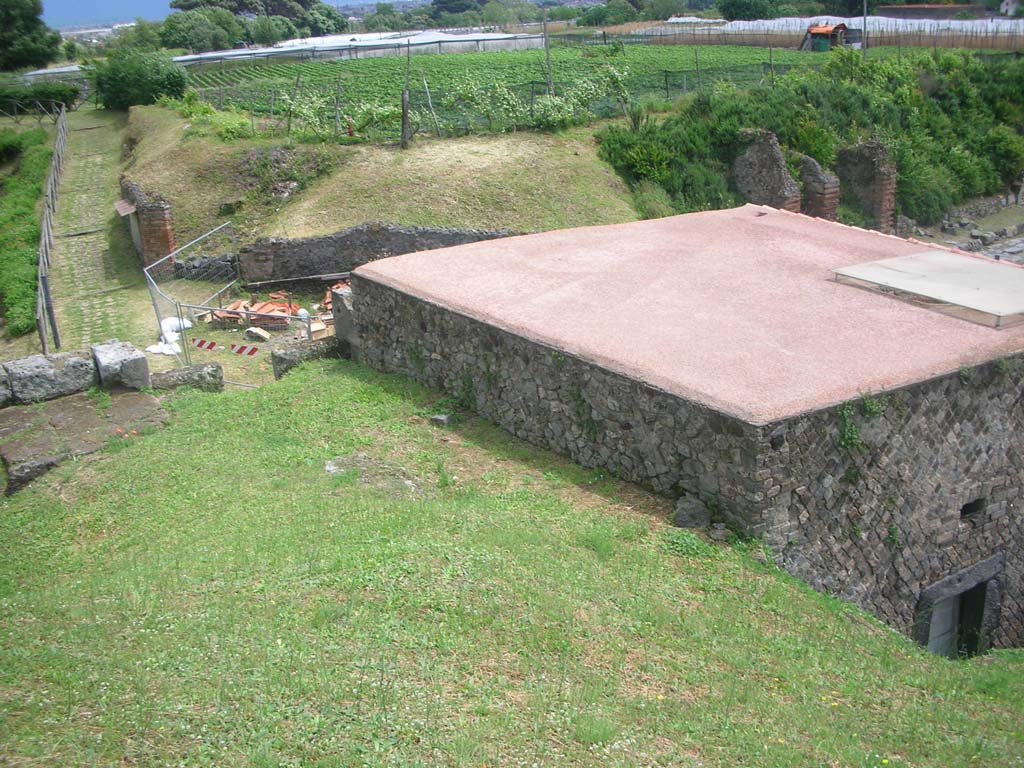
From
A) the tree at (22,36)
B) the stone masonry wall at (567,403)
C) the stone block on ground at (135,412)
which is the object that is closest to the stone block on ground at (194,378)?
the stone block on ground at (135,412)

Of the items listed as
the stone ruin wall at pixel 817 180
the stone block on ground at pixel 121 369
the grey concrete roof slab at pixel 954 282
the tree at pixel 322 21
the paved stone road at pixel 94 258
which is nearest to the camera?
the grey concrete roof slab at pixel 954 282

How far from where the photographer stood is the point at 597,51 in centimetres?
4131

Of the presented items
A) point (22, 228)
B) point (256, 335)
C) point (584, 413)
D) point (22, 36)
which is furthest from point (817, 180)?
point (22, 36)

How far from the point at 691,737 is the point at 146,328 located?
43.6 feet

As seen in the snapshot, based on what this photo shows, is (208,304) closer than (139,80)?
Yes

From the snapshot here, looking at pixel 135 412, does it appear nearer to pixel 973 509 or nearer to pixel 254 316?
pixel 254 316

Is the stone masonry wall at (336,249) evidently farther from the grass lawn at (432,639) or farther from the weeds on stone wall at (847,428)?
the weeds on stone wall at (847,428)

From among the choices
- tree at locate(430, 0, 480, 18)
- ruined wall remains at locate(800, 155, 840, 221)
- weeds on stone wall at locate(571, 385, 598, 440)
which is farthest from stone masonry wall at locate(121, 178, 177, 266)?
tree at locate(430, 0, 480, 18)

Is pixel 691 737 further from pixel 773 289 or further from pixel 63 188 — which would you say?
pixel 63 188

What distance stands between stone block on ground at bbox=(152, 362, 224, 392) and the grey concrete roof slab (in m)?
7.10

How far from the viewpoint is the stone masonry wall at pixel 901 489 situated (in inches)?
287

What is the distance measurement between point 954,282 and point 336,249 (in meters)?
10.8

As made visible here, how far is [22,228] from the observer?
21.2 m

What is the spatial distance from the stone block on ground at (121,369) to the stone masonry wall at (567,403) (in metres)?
2.55
